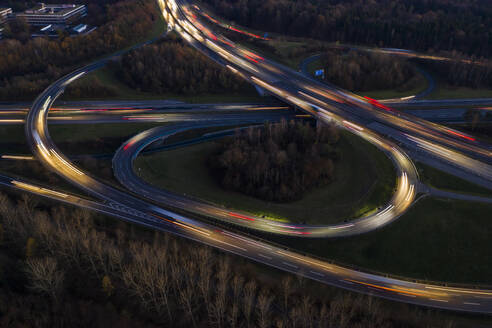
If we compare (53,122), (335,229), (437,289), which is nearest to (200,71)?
(53,122)

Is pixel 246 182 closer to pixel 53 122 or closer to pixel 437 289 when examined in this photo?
pixel 437 289

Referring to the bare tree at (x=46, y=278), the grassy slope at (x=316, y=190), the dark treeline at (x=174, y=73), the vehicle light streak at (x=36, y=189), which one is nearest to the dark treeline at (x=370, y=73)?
the dark treeline at (x=174, y=73)

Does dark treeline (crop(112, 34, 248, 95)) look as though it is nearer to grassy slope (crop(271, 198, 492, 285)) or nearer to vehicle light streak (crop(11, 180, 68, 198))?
vehicle light streak (crop(11, 180, 68, 198))

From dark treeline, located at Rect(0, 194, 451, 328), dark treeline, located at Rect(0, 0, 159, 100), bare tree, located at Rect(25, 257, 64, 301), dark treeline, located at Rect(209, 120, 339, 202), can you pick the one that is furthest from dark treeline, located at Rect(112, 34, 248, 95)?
bare tree, located at Rect(25, 257, 64, 301)

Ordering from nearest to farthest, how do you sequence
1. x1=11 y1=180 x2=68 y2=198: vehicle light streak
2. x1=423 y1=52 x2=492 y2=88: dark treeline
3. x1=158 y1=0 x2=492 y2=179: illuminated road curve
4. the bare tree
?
the bare tree < x1=11 y1=180 x2=68 y2=198: vehicle light streak < x1=158 y1=0 x2=492 y2=179: illuminated road curve < x1=423 y1=52 x2=492 y2=88: dark treeline

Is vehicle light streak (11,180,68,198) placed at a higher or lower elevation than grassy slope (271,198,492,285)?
higher

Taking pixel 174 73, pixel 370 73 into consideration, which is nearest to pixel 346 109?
pixel 370 73

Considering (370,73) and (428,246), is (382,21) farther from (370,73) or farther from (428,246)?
(428,246)
